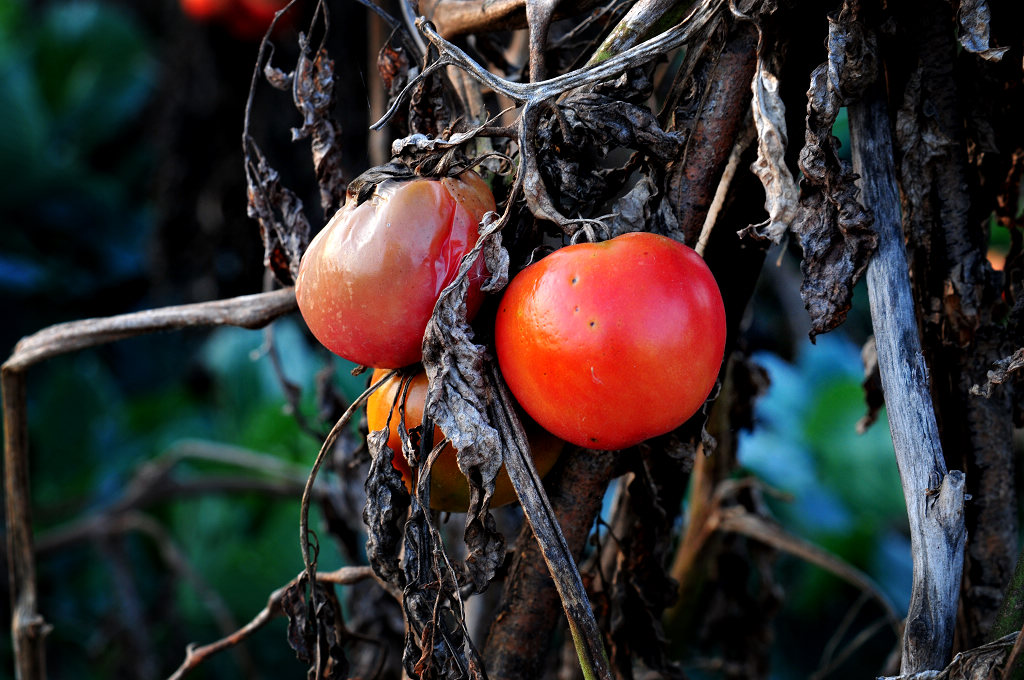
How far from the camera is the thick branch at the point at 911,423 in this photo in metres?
0.49

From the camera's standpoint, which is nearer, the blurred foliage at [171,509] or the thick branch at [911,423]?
the thick branch at [911,423]

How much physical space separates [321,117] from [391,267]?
0.20 meters

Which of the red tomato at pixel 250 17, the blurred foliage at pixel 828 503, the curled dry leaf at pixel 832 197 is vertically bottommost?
the blurred foliage at pixel 828 503

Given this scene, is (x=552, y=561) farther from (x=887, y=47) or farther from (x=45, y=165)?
(x=45, y=165)

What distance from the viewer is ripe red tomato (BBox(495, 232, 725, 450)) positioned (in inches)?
17.8

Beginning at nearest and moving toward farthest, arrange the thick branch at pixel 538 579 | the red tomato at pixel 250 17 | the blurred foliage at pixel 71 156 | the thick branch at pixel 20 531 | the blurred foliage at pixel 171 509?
the thick branch at pixel 538 579 < the thick branch at pixel 20 531 < the blurred foliage at pixel 171 509 < the red tomato at pixel 250 17 < the blurred foliage at pixel 71 156

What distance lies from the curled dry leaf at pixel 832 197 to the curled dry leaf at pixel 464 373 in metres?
0.19

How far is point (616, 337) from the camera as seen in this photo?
0.45 m

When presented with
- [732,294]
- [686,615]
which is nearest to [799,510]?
[686,615]

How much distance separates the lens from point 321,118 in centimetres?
63

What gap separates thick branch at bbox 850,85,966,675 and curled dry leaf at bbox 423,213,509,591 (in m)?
0.25

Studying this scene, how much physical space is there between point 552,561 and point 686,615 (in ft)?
2.18

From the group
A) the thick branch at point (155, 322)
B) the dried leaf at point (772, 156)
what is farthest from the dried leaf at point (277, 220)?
the dried leaf at point (772, 156)

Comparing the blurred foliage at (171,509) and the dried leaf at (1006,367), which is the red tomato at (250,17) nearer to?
the blurred foliage at (171,509)
